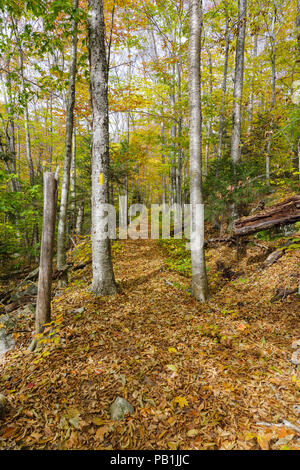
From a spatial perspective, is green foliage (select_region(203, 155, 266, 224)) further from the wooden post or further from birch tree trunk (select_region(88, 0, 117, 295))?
the wooden post

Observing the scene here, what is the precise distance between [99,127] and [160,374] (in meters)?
4.74

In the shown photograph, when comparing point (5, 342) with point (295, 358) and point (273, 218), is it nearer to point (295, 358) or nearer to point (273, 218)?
point (295, 358)

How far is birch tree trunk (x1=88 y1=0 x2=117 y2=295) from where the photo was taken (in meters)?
4.30

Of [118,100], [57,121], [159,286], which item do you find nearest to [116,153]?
[118,100]

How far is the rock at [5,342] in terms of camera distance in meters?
3.32

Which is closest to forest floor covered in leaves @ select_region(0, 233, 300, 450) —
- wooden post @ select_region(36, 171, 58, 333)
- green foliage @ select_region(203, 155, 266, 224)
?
wooden post @ select_region(36, 171, 58, 333)

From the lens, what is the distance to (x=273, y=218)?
16.9 feet

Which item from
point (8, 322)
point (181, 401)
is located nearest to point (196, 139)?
point (181, 401)

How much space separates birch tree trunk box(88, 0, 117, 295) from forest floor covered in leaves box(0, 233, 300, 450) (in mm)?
1337

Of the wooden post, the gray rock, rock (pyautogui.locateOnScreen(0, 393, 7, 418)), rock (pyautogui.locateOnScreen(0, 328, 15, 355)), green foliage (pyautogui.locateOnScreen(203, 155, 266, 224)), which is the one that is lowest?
rock (pyautogui.locateOnScreen(0, 393, 7, 418))

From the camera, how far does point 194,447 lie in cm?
193

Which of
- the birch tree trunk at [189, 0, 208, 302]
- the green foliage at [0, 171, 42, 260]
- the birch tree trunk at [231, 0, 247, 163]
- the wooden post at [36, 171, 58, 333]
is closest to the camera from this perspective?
the wooden post at [36, 171, 58, 333]

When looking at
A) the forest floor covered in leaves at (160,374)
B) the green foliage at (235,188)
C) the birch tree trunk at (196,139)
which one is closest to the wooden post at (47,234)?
the forest floor covered in leaves at (160,374)
